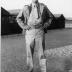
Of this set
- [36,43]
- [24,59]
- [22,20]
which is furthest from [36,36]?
[24,59]

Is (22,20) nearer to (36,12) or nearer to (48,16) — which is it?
(36,12)

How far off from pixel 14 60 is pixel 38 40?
937mm

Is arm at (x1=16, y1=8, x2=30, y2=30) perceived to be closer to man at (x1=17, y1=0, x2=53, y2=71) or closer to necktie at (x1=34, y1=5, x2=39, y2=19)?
man at (x1=17, y1=0, x2=53, y2=71)

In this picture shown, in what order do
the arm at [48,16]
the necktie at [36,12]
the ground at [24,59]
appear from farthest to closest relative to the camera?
the ground at [24,59] < the arm at [48,16] < the necktie at [36,12]

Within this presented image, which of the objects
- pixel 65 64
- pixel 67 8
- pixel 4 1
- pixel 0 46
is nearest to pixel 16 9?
pixel 4 1

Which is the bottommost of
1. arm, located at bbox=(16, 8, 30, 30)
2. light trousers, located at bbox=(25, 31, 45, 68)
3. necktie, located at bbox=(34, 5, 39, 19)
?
light trousers, located at bbox=(25, 31, 45, 68)

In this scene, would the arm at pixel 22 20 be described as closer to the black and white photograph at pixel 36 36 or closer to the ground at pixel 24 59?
the black and white photograph at pixel 36 36

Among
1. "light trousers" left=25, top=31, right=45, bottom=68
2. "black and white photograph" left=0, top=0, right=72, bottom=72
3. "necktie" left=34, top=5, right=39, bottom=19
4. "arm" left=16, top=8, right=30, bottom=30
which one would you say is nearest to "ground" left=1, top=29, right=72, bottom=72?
"black and white photograph" left=0, top=0, right=72, bottom=72

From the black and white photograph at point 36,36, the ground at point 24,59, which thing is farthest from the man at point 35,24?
the ground at point 24,59

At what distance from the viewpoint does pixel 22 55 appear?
381 cm

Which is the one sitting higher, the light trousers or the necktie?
the necktie

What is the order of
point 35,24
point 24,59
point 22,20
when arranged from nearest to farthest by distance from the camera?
1. point 35,24
2. point 22,20
3. point 24,59

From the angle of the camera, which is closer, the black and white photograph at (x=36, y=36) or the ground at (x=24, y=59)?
the black and white photograph at (x=36, y=36)

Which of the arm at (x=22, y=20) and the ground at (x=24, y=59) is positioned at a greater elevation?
the arm at (x=22, y=20)
